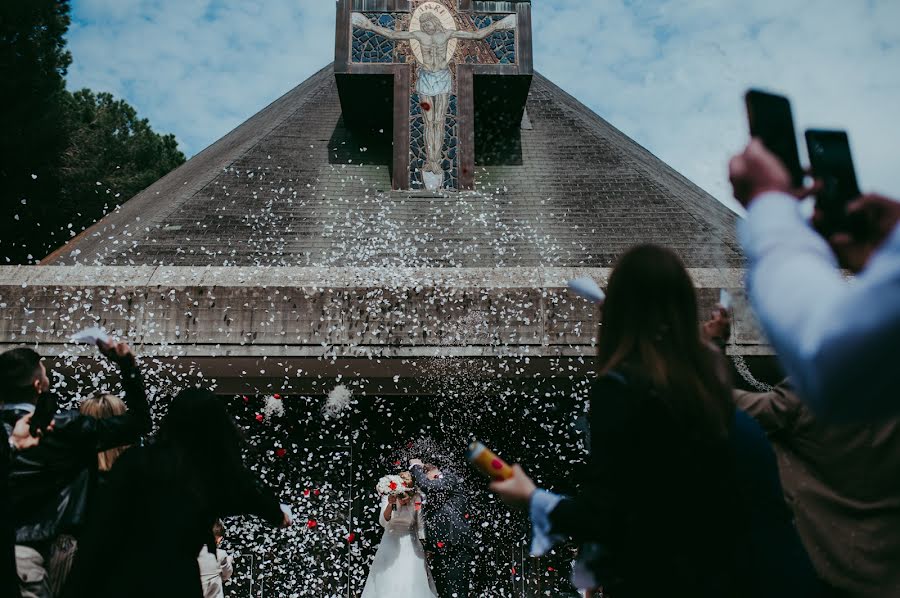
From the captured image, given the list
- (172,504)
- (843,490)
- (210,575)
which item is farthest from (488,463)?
(210,575)

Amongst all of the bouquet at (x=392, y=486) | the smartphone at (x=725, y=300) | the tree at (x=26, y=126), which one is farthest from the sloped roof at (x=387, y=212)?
the tree at (x=26, y=126)

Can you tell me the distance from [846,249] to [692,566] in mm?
812

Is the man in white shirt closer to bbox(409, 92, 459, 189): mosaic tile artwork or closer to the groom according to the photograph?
the groom

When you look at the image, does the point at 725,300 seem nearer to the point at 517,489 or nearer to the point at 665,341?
the point at 665,341

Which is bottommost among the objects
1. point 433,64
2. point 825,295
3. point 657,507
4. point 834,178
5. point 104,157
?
point 657,507

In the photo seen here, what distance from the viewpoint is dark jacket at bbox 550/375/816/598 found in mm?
1571

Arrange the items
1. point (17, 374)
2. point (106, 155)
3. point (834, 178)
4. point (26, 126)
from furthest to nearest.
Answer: point (106, 155) < point (26, 126) < point (17, 374) < point (834, 178)

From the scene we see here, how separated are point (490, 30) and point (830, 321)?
34.0ft

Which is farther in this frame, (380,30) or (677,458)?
(380,30)

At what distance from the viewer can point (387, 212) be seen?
9539mm

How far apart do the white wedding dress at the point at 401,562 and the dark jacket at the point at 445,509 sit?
0.61m

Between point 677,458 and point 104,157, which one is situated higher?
point 104,157

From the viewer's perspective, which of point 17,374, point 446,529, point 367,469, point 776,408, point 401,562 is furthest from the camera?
point 367,469

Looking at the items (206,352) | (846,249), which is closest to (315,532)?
(206,352)
